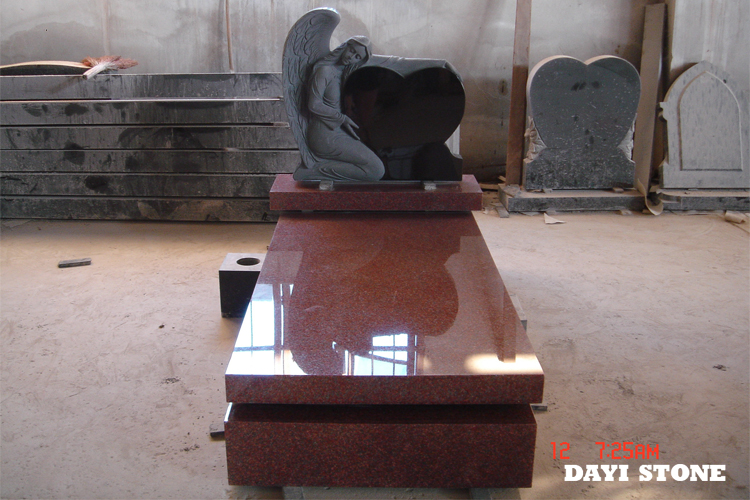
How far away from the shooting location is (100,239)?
5363 mm

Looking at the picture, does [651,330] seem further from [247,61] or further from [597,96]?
[247,61]

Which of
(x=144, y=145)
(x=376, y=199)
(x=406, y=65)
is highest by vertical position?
(x=406, y=65)

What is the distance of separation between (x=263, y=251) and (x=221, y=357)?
5.91ft

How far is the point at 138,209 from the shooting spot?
581 cm

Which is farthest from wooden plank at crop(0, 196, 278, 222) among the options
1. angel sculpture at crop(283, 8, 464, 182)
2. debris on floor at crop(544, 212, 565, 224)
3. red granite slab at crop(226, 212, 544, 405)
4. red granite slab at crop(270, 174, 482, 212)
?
debris on floor at crop(544, 212, 565, 224)

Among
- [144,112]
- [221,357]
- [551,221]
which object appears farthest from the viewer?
[551,221]

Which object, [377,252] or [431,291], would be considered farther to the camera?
[377,252]

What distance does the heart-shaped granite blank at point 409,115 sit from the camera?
13.4 feet

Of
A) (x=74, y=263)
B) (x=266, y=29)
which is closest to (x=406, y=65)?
(x=74, y=263)

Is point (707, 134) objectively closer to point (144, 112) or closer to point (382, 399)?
point (144, 112)

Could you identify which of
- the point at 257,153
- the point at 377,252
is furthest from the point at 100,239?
the point at 377,252

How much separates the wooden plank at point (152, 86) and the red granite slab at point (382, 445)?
3.94 m

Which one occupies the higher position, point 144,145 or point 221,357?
point 144,145

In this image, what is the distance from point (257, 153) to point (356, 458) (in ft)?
12.6
